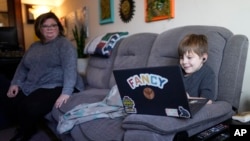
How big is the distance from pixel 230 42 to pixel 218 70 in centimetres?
18

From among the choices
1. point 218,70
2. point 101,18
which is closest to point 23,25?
point 101,18

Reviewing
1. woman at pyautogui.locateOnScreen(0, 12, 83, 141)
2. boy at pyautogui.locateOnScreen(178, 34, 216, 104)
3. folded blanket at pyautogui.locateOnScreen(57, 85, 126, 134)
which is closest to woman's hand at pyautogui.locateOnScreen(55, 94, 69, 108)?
woman at pyautogui.locateOnScreen(0, 12, 83, 141)

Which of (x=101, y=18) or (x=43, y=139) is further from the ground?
(x=101, y=18)

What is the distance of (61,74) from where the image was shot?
219 centimetres

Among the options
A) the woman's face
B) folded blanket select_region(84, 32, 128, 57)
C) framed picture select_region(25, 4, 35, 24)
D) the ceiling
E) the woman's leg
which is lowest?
the woman's leg

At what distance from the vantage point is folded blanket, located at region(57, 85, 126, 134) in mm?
1477

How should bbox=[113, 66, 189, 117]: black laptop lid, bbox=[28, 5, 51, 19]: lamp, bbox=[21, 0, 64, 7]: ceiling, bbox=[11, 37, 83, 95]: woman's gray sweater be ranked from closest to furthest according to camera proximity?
bbox=[113, 66, 189, 117]: black laptop lid
bbox=[11, 37, 83, 95]: woman's gray sweater
bbox=[28, 5, 51, 19]: lamp
bbox=[21, 0, 64, 7]: ceiling

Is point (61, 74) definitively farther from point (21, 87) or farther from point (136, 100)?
point (136, 100)

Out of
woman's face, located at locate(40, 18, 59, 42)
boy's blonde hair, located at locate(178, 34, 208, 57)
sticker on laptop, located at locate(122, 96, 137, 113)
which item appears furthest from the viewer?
woman's face, located at locate(40, 18, 59, 42)

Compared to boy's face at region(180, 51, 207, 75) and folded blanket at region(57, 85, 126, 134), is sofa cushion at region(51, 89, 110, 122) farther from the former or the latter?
boy's face at region(180, 51, 207, 75)

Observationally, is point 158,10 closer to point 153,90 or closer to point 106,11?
point 106,11

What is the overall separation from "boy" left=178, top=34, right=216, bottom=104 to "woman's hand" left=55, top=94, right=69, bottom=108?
3.31 feet

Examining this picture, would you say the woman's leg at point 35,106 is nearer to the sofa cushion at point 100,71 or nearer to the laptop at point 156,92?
the sofa cushion at point 100,71

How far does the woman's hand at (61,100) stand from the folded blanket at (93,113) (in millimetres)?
362
